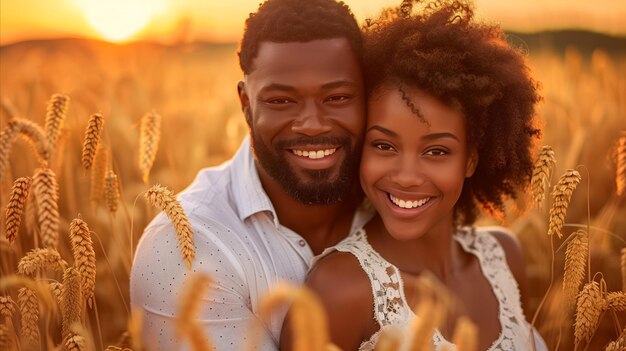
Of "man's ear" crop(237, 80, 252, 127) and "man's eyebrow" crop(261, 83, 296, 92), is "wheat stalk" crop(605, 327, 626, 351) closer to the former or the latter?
"man's eyebrow" crop(261, 83, 296, 92)

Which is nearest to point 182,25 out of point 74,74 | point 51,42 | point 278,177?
point 74,74

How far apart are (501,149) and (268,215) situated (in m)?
1.03

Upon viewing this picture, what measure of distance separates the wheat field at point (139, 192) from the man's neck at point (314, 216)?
58 centimetres

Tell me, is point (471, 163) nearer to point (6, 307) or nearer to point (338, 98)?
point (338, 98)

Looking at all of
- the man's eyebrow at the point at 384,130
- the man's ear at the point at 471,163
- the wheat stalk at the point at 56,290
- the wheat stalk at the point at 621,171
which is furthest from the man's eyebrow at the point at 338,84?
the wheat stalk at the point at 56,290

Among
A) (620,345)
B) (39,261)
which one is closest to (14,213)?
(39,261)

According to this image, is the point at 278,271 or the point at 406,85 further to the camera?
the point at 278,271

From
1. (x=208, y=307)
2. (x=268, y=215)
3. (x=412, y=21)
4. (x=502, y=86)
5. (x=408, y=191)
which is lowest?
(x=208, y=307)

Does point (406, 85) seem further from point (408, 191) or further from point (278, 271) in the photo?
point (278, 271)

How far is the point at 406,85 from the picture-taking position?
2.69 meters

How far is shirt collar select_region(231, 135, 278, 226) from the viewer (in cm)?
306

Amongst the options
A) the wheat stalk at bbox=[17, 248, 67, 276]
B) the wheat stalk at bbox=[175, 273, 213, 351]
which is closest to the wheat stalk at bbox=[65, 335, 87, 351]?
the wheat stalk at bbox=[17, 248, 67, 276]

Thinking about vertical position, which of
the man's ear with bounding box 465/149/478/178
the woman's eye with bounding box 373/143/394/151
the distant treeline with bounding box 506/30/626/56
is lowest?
the man's ear with bounding box 465/149/478/178

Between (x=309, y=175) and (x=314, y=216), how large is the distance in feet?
0.87
